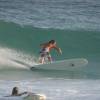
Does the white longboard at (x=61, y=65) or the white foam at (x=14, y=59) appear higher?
the white foam at (x=14, y=59)

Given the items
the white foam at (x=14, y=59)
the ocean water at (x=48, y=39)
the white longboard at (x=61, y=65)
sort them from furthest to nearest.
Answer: the white foam at (x=14, y=59) → the white longboard at (x=61, y=65) → the ocean water at (x=48, y=39)

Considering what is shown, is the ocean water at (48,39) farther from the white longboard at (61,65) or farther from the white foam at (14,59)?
the white longboard at (61,65)

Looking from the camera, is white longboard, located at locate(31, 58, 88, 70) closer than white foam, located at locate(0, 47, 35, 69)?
Yes

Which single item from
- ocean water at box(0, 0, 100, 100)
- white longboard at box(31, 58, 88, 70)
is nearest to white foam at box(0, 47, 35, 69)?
ocean water at box(0, 0, 100, 100)

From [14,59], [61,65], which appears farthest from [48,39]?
[61,65]

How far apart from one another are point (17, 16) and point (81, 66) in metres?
16.8

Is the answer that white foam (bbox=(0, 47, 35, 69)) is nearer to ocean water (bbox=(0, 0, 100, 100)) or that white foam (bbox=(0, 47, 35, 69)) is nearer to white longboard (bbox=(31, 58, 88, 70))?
ocean water (bbox=(0, 0, 100, 100))

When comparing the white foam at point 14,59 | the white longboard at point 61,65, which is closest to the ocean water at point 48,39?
the white foam at point 14,59

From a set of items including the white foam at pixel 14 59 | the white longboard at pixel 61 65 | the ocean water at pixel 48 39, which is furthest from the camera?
the white foam at pixel 14 59

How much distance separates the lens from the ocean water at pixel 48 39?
809 inches

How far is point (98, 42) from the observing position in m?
32.4

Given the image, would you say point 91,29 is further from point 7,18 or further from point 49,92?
point 49,92

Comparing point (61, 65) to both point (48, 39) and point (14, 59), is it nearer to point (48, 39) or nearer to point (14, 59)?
point (14, 59)

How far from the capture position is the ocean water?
67.4ft
